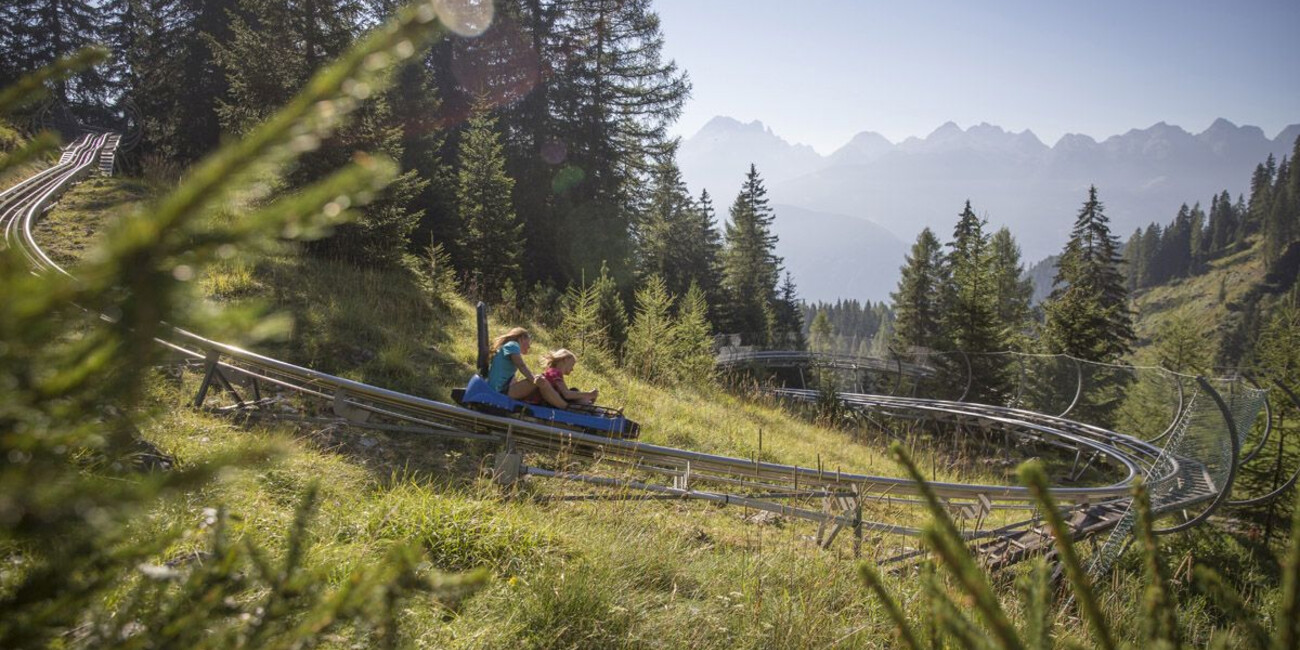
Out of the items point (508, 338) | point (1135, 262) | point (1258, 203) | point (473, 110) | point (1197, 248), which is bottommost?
point (508, 338)

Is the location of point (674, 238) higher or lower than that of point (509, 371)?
higher

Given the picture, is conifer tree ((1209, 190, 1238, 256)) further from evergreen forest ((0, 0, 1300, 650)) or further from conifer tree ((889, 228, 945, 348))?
evergreen forest ((0, 0, 1300, 650))

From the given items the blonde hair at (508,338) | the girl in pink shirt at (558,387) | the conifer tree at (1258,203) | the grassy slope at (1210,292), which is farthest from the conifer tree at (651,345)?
the conifer tree at (1258,203)

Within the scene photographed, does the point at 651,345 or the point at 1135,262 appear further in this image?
the point at 1135,262

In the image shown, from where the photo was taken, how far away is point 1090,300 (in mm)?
25375

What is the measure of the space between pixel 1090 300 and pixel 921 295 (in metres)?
14.3

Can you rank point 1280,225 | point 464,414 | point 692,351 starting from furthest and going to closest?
1. point 1280,225
2. point 692,351
3. point 464,414

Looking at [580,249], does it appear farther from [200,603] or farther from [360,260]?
[200,603]

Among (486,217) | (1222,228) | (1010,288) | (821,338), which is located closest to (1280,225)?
(1222,228)

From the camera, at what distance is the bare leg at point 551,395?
680 centimetres

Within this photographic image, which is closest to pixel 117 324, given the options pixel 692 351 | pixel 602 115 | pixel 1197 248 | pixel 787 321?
pixel 692 351

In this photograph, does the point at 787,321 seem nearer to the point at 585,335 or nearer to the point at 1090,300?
the point at 1090,300

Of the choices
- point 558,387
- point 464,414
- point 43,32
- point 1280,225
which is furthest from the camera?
point 1280,225

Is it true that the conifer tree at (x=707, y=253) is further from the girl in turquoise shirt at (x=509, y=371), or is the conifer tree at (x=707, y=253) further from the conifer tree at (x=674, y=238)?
the girl in turquoise shirt at (x=509, y=371)
